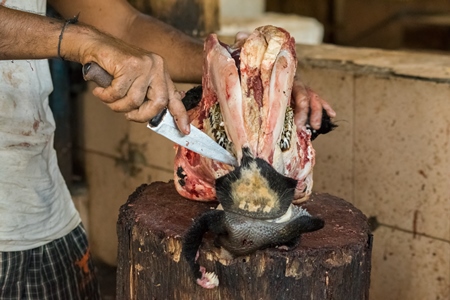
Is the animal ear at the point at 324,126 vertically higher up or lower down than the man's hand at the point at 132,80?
lower down

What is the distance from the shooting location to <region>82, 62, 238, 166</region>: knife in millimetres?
1947

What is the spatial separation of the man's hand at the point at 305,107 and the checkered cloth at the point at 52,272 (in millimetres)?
975

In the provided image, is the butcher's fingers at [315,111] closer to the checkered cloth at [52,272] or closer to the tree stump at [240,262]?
the tree stump at [240,262]

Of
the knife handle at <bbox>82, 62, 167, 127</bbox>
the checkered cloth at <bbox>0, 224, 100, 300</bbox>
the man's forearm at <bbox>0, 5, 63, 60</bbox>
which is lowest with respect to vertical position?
the checkered cloth at <bbox>0, 224, 100, 300</bbox>

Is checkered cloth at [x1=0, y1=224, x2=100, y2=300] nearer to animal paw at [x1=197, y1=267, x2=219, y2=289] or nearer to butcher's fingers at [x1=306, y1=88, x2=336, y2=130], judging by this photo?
animal paw at [x1=197, y1=267, x2=219, y2=289]

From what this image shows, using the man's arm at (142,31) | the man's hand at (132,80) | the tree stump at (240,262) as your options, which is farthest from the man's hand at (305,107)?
the man's hand at (132,80)

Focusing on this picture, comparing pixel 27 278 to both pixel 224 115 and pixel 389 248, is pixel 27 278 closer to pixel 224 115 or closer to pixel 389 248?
pixel 224 115

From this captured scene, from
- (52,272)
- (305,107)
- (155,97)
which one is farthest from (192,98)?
(52,272)

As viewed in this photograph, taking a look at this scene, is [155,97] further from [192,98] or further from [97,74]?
[192,98]

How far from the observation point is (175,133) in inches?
80.4

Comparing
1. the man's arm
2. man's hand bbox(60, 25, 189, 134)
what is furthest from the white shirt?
man's hand bbox(60, 25, 189, 134)

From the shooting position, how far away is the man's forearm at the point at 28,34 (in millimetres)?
2055

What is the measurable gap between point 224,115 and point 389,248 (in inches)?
60.2

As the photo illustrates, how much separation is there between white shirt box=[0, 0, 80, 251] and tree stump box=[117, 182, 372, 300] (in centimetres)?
42
